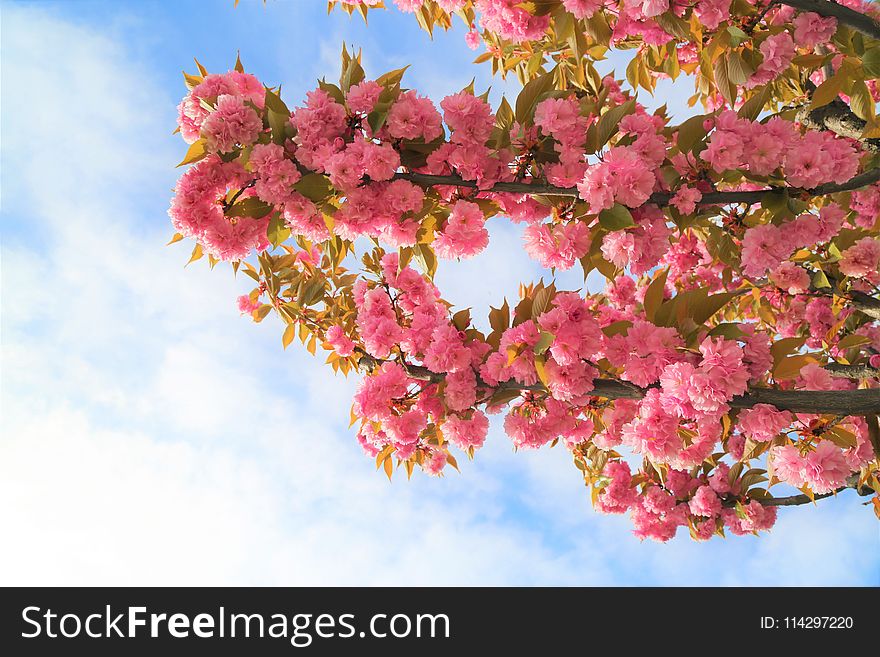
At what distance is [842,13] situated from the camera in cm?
232

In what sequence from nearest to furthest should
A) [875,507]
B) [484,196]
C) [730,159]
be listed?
[730,159]
[484,196]
[875,507]

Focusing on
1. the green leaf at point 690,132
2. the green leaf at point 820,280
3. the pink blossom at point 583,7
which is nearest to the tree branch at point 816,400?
the green leaf at point 690,132

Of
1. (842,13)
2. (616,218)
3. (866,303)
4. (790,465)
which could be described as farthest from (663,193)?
(866,303)

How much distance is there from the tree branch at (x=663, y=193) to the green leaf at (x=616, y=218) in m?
0.18

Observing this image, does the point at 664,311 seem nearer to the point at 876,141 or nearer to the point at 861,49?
the point at 861,49

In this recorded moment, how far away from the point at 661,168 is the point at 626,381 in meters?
0.85

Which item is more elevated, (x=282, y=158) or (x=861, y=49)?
(x=861, y=49)

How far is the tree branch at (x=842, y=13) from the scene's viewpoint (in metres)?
2.30

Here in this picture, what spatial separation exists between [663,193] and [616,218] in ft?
1.13

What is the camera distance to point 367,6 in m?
3.49

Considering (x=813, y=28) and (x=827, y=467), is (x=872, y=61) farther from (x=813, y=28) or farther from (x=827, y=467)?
(x=827, y=467)

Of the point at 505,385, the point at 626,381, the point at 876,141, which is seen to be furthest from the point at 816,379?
the point at 876,141

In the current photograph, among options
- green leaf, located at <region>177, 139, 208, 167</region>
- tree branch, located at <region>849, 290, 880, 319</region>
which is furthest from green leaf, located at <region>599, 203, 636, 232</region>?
tree branch, located at <region>849, 290, 880, 319</region>

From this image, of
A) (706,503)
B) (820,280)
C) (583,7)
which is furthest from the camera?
(706,503)
